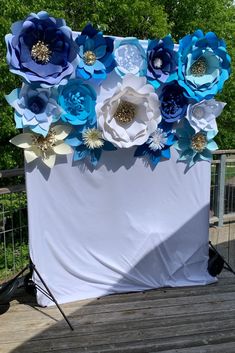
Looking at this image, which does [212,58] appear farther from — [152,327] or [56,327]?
[56,327]

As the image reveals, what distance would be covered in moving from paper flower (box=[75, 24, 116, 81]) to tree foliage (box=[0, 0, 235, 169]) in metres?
2.84

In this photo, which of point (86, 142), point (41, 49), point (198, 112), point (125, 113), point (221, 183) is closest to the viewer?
point (41, 49)


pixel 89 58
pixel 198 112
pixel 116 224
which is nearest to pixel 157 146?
pixel 198 112

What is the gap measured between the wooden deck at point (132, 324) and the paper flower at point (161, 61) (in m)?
1.64

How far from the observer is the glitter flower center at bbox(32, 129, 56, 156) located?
9.65 feet

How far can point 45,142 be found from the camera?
2945 millimetres

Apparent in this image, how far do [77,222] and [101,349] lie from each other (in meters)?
0.92

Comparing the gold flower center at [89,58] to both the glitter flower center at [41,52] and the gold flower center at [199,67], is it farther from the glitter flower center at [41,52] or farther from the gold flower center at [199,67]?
the gold flower center at [199,67]

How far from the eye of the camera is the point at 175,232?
3.52 meters

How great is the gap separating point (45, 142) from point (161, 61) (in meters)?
1.04

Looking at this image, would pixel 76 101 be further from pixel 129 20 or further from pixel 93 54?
pixel 129 20

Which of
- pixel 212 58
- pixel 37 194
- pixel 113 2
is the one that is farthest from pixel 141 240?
pixel 113 2

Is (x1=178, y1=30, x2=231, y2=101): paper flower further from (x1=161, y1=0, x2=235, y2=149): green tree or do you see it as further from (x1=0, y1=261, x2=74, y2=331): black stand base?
(x1=161, y1=0, x2=235, y2=149): green tree

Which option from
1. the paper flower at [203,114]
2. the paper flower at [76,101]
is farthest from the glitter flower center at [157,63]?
the paper flower at [76,101]
